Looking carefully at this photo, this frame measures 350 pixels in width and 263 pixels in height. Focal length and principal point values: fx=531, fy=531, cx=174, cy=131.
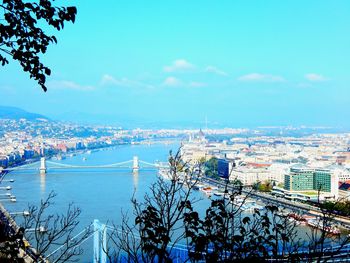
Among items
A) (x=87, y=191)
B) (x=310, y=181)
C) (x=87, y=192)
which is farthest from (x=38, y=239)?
(x=310, y=181)

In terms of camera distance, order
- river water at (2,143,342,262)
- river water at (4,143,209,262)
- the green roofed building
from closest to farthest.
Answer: river water at (2,143,342,262)
river water at (4,143,209,262)
the green roofed building

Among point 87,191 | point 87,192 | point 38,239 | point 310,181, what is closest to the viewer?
point 38,239

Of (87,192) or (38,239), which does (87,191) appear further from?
(38,239)

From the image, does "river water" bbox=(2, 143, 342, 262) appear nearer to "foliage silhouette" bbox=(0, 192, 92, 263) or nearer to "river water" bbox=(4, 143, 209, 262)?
"river water" bbox=(4, 143, 209, 262)

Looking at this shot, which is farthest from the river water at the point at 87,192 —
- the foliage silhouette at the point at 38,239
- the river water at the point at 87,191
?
the foliage silhouette at the point at 38,239

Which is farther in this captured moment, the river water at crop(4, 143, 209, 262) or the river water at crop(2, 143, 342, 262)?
the river water at crop(4, 143, 209, 262)

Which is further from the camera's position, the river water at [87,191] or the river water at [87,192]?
the river water at [87,191]

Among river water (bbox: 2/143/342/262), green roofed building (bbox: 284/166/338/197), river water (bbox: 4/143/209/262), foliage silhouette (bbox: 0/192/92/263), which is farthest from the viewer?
green roofed building (bbox: 284/166/338/197)

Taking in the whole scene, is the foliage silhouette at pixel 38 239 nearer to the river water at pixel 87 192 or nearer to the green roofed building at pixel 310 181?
the river water at pixel 87 192

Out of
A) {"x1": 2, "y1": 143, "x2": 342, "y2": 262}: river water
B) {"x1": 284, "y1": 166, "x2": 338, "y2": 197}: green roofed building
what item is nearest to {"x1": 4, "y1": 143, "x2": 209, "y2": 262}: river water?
{"x1": 2, "y1": 143, "x2": 342, "y2": 262}: river water

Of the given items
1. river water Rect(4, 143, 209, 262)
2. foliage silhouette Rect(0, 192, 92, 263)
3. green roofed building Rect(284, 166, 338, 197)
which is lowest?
river water Rect(4, 143, 209, 262)

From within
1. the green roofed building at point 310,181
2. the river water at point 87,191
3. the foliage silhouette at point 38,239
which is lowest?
the river water at point 87,191
